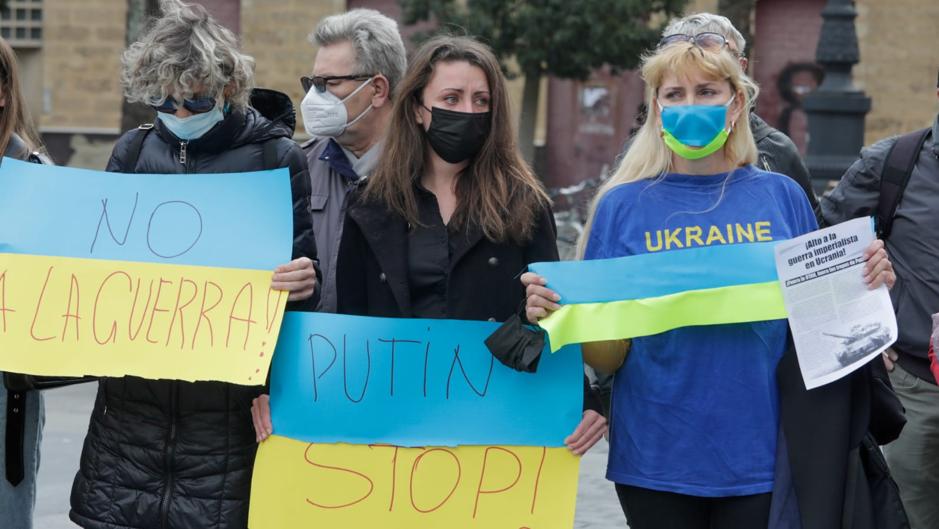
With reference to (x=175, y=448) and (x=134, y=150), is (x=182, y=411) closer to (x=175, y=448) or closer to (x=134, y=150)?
(x=175, y=448)

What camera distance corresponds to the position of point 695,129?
11.1ft

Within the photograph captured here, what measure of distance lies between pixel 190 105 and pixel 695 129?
1275 millimetres

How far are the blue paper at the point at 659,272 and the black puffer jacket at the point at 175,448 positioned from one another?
0.81 meters

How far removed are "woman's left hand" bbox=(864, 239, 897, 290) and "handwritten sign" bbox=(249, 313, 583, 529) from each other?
2.43 feet

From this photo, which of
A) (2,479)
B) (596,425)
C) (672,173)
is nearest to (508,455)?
(596,425)

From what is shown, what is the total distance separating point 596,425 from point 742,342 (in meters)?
0.47

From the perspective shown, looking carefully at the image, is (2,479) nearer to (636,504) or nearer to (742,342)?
(636,504)

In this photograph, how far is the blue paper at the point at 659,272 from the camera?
11.1 ft

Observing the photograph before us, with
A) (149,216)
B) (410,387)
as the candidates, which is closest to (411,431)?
(410,387)

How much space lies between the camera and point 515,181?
12.3ft

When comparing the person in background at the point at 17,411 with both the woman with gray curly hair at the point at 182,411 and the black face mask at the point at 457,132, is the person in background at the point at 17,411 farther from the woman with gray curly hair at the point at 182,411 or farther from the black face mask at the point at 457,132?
the black face mask at the point at 457,132

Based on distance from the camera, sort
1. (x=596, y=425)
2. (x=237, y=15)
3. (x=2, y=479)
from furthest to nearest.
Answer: (x=237, y=15) < (x=2, y=479) < (x=596, y=425)

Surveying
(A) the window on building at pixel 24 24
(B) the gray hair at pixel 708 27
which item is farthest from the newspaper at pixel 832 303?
(A) the window on building at pixel 24 24

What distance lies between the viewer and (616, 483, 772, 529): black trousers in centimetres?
331
